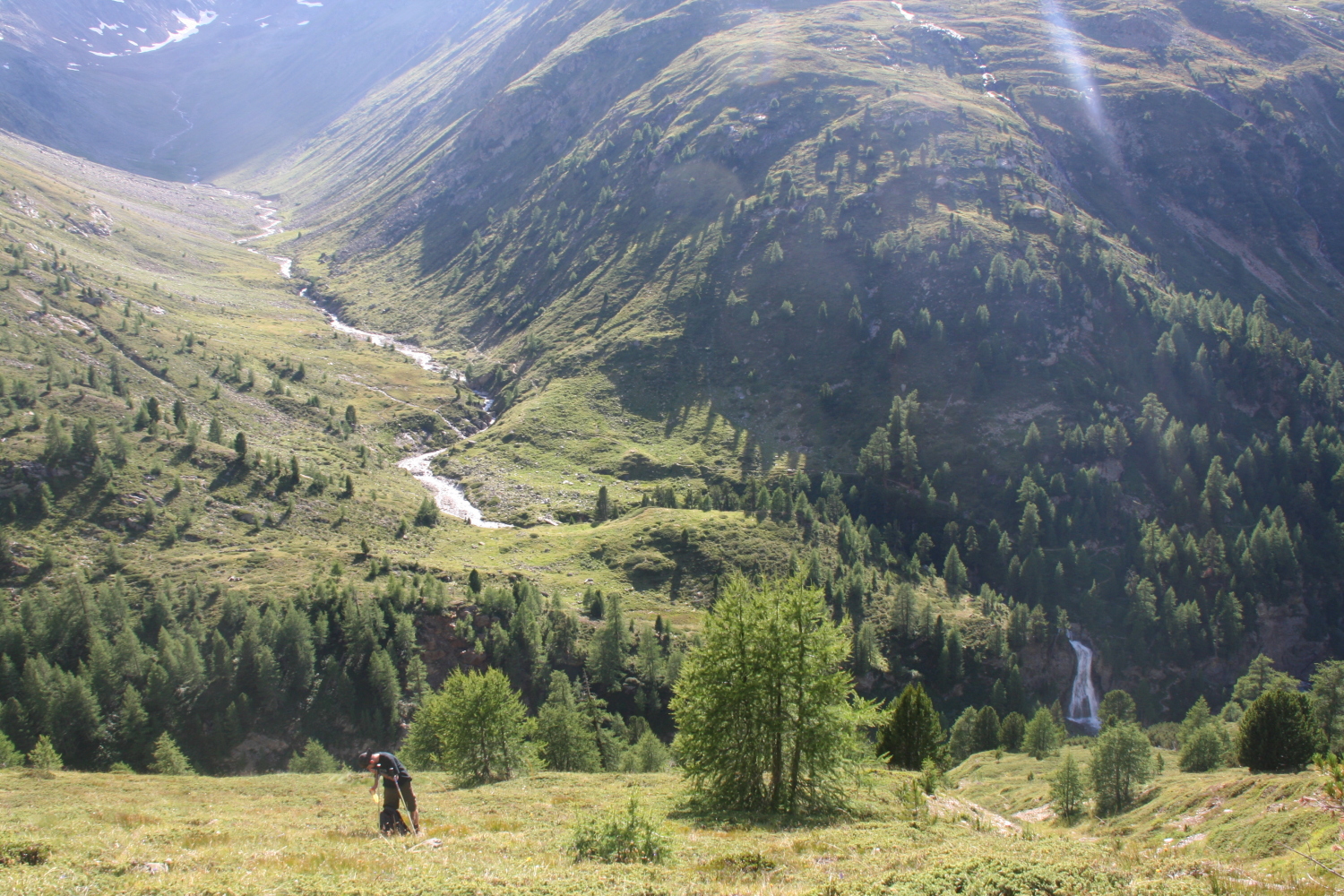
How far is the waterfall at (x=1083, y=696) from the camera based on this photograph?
4395 inches

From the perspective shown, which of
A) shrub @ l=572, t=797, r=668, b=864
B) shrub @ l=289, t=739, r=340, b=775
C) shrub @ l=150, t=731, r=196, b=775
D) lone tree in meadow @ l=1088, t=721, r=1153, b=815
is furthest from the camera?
shrub @ l=289, t=739, r=340, b=775

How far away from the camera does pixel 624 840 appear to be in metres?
21.3

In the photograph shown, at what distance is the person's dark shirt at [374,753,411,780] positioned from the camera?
2272 centimetres

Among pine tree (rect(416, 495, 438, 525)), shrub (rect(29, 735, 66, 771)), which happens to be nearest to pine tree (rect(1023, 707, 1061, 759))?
shrub (rect(29, 735, 66, 771))

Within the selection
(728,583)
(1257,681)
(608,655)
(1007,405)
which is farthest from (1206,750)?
(1007,405)

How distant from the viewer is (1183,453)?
143125 mm

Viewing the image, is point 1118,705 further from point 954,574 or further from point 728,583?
point 728,583

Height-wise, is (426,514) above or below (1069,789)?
above

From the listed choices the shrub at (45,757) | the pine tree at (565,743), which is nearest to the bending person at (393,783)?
the pine tree at (565,743)

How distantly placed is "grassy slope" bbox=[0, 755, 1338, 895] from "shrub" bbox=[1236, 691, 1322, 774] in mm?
13070

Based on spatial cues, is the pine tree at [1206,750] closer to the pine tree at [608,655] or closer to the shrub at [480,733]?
the pine tree at [608,655]

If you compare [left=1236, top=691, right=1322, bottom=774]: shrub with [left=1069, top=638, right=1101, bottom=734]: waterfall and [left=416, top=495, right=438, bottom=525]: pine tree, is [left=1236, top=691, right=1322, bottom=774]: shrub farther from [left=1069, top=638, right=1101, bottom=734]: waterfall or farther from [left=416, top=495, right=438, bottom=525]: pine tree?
[left=416, top=495, right=438, bottom=525]: pine tree

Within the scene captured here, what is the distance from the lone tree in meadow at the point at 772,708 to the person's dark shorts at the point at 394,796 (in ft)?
41.9

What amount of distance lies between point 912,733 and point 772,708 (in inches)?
1161
